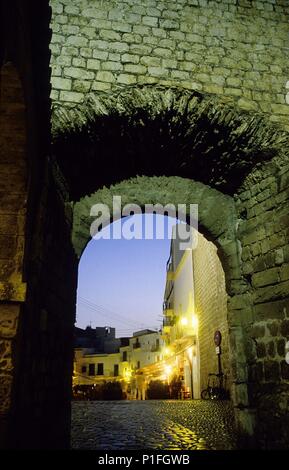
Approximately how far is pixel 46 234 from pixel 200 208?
281cm

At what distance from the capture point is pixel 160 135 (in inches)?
195

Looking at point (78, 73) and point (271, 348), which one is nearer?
point (271, 348)

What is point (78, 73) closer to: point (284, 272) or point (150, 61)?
point (150, 61)

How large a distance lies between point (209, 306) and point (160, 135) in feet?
28.2

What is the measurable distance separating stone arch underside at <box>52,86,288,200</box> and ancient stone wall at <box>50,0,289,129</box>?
0.24 metres

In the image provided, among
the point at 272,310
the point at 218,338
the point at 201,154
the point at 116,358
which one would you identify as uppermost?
the point at 201,154

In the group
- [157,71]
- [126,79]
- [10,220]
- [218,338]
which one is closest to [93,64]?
[126,79]

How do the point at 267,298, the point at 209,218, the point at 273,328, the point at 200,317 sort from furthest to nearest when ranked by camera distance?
the point at 200,317 → the point at 209,218 → the point at 267,298 → the point at 273,328

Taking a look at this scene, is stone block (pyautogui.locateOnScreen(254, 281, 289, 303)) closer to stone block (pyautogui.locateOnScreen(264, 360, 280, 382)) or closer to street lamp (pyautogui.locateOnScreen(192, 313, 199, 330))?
stone block (pyautogui.locateOnScreen(264, 360, 280, 382))

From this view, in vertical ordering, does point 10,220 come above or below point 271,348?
above

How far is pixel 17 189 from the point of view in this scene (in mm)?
3295

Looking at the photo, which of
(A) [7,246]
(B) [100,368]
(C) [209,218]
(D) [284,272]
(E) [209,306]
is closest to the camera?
(A) [7,246]

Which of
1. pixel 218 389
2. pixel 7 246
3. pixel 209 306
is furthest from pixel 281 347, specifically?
pixel 209 306

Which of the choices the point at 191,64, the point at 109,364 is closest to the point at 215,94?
the point at 191,64
